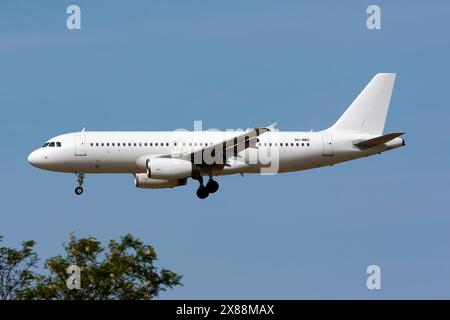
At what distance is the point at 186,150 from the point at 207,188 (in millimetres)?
2865

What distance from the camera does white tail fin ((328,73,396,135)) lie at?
256 feet

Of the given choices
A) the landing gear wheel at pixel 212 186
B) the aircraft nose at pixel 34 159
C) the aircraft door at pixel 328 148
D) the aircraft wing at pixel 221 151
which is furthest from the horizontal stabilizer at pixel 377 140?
Result: the aircraft nose at pixel 34 159

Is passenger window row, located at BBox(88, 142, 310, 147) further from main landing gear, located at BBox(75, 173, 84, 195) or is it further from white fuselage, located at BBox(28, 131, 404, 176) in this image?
main landing gear, located at BBox(75, 173, 84, 195)

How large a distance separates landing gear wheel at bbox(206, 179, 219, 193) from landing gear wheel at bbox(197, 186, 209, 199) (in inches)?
9.1

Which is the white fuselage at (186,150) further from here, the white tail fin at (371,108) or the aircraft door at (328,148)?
the white tail fin at (371,108)

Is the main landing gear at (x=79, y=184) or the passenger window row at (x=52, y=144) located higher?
the passenger window row at (x=52, y=144)

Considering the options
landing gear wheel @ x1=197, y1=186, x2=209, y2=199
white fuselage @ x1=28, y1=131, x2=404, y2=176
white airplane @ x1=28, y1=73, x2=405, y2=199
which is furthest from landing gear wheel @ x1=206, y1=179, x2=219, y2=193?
white fuselage @ x1=28, y1=131, x2=404, y2=176

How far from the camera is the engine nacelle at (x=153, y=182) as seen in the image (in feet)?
244

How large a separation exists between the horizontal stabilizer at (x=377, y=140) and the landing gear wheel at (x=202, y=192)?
10.7 m

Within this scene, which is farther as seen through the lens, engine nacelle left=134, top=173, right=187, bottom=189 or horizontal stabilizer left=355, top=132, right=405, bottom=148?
engine nacelle left=134, top=173, right=187, bottom=189
